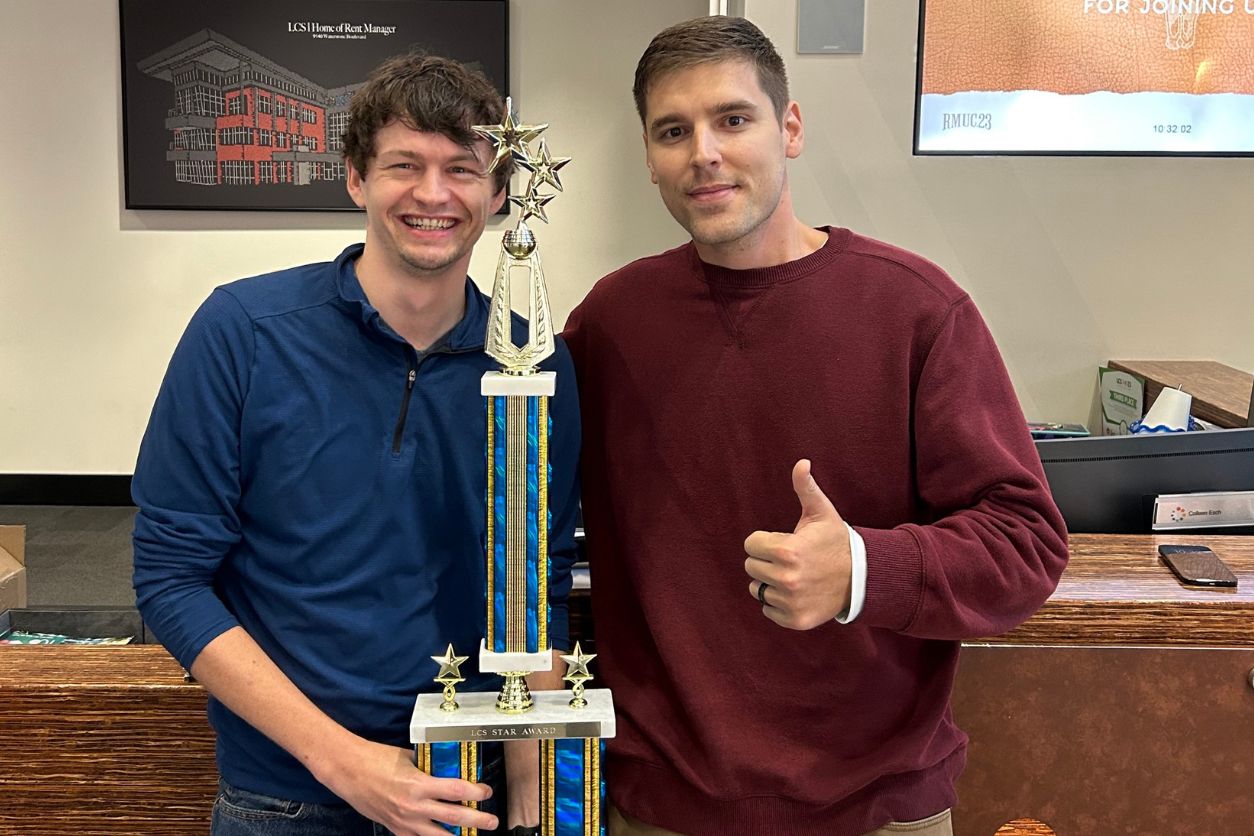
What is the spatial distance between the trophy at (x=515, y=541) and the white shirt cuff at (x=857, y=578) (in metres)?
0.28

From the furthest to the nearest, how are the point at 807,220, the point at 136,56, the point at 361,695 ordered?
the point at 136,56 → the point at 807,220 → the point at 361,695

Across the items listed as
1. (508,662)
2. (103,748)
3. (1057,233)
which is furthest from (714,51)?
(1057,233)

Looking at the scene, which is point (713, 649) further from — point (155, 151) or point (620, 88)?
point (155, 151)

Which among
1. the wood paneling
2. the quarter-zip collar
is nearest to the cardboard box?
the wood paneling

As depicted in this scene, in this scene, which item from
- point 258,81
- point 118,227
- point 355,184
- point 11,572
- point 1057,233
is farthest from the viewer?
point 118,227

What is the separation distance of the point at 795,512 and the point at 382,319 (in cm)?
54

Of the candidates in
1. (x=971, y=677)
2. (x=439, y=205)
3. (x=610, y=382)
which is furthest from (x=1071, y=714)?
(x=439, y=205)

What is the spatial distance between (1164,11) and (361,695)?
2974 millimetres

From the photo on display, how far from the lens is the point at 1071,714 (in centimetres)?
149

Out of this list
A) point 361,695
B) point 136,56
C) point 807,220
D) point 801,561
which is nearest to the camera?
point 801,561

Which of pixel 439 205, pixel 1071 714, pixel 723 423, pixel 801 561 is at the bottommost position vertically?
pixel 1071 714

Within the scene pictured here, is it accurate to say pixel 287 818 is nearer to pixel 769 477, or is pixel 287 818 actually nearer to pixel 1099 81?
pixel 769 477

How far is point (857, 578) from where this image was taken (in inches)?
45.5

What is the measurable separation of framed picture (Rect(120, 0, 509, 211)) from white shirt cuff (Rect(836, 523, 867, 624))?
443cm
